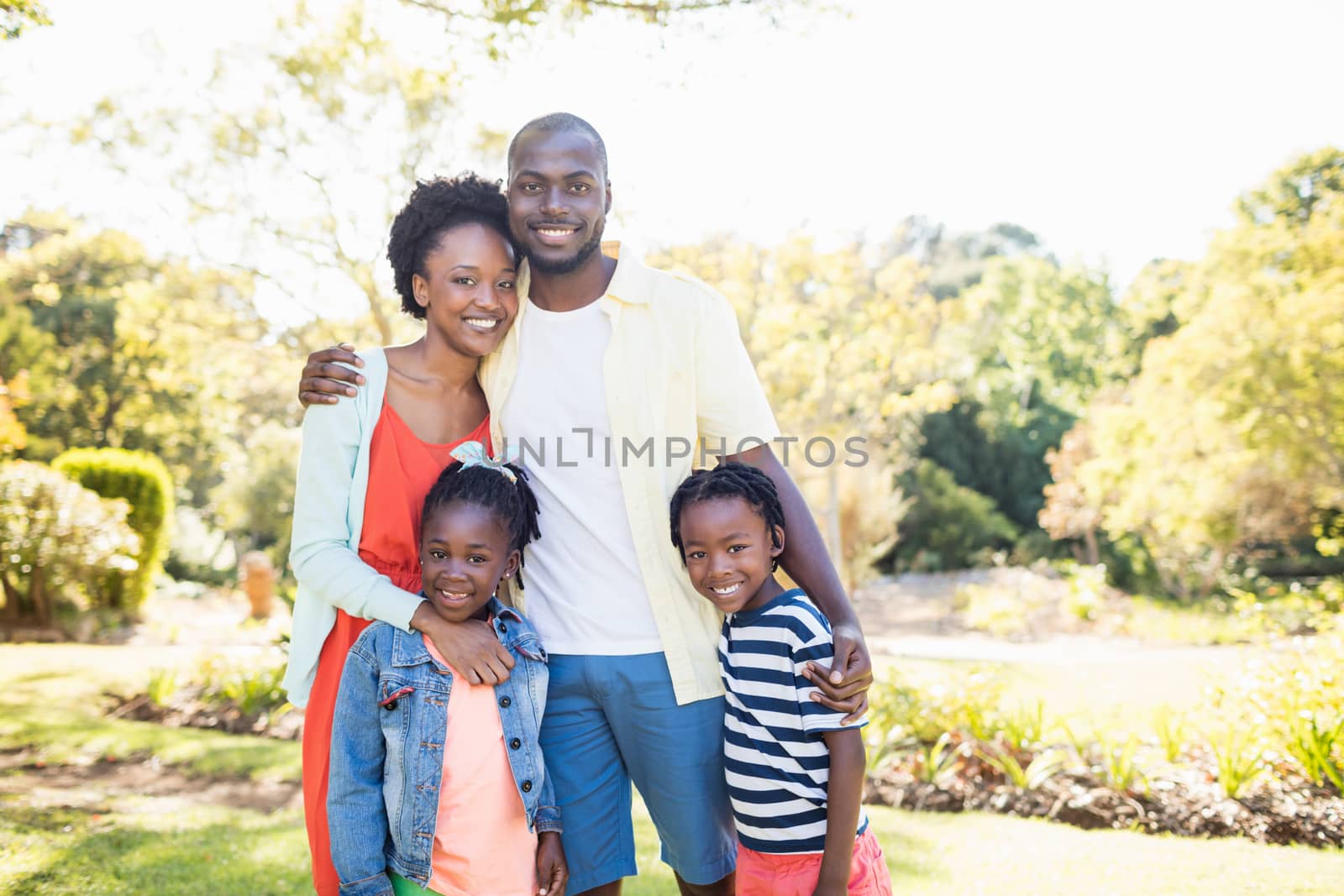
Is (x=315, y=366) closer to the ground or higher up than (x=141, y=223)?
closer to the ground

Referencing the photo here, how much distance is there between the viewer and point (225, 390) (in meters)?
17.7

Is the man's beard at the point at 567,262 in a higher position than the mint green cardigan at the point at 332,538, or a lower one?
higher

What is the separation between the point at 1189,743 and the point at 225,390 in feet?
56.4

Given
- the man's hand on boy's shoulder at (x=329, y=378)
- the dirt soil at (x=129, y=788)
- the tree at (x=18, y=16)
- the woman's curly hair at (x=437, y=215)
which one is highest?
the tree at (x=18, y=16)

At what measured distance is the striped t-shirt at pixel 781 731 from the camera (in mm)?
2098

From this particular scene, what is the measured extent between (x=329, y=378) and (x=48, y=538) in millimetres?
10435

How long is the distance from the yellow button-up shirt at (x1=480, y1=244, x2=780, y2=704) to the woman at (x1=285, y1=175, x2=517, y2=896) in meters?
0.13

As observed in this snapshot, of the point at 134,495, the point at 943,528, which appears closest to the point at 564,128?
the point at 134,495

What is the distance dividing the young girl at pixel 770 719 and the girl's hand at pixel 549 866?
0.43m

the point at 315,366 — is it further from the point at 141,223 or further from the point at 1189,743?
the point at 141,223

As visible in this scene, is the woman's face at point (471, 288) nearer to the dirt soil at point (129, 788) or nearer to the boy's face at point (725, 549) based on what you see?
the boy's face at point (725, 549)

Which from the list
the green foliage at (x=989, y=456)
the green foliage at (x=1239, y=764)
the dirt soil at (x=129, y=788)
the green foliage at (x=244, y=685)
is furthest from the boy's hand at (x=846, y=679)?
the green foliage at (x=989, y=456)

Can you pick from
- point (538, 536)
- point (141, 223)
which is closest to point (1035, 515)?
point (141, 223)

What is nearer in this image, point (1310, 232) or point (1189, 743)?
point (1189, 743)
